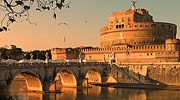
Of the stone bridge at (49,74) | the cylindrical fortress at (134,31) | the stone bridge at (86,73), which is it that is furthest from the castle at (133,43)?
the stone bridge at (49,74)

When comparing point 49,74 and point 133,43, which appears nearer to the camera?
point 49,74

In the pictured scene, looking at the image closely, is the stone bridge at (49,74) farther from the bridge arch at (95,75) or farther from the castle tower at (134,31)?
the castle tower at (134,31)

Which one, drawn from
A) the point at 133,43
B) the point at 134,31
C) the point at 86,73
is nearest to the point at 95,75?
the point at 86,73

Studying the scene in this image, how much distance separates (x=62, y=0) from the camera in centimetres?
762

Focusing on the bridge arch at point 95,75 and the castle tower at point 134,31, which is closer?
the bridge arch at point 95,75

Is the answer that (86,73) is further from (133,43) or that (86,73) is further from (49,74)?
(133,43)

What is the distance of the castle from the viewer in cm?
7400

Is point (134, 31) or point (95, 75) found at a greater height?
point (134, 31)

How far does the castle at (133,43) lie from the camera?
243 feet

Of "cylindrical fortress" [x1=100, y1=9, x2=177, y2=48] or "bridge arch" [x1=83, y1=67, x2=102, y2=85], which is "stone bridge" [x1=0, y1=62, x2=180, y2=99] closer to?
"bridge arch" [x1=83, y1=67, x2=102, y2=85]

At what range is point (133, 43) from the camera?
88.8 meters

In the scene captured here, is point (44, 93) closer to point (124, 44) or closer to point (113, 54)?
point (113, 54)

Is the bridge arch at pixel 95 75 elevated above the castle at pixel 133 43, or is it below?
below

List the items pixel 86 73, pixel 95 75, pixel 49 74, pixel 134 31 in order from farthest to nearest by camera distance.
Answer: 1. pixel 134 31
2. pixel 95 75
3. pixel 86 73
4. pixel 49 74
